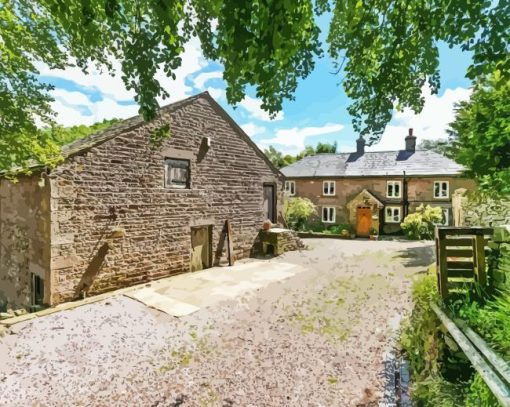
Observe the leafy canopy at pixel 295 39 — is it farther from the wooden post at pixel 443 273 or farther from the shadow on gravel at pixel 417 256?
the shadow on gravel at pixel 417 256

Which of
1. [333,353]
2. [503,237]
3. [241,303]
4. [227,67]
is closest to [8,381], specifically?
[241,303]

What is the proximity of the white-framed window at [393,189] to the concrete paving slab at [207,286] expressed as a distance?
1541 centimetres

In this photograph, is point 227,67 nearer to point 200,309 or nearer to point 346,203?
point 200,309

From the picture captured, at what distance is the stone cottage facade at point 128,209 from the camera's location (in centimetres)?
848

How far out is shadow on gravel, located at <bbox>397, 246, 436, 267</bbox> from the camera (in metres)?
13.1

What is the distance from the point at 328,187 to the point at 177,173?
18414 mm

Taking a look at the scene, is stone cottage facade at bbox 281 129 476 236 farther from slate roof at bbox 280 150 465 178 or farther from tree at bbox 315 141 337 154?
tree at bbox 315 141 337 154

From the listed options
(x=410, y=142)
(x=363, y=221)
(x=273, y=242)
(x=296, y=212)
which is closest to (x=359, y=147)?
(x=410, y=142)

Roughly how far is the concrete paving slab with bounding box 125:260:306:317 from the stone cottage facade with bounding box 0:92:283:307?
2.79 ft

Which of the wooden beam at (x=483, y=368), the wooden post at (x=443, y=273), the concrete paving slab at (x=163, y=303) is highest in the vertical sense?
the wooden post at (x=443, y=273)

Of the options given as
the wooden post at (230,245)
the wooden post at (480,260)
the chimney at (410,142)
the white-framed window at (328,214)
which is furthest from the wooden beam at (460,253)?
the chimney at (410,142)

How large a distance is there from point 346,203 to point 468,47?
936 inches

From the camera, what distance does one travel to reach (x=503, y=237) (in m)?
4.18

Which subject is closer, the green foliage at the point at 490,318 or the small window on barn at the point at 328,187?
the green foliage at the point at 490,318
